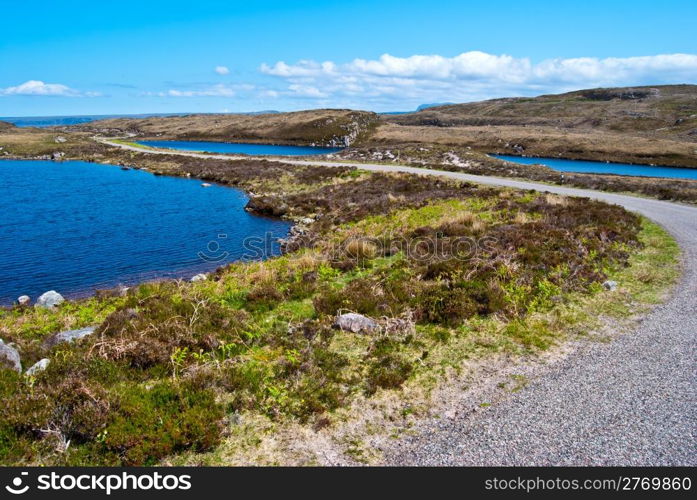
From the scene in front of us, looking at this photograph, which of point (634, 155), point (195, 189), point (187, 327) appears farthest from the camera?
point (634, 155)

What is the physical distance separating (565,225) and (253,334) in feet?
53.2

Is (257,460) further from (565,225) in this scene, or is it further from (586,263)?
(565,225)

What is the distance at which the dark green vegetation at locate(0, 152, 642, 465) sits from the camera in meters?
6.93

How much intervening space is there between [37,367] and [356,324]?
7.12 metres

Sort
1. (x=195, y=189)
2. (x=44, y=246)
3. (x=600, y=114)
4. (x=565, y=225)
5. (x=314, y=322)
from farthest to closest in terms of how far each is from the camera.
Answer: (x=600, y=114) < (x=195, y=189) < (x=44, y=246) < (x=565, y=225) < (x=314, y=322)

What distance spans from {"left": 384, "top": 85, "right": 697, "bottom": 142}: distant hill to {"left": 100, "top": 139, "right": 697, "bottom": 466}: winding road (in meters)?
114

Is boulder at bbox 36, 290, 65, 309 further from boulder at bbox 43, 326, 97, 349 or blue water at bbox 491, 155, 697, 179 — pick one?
blue water at bbox 491, 155, 697, 179

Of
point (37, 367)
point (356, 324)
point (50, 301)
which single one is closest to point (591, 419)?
point (356, 324)

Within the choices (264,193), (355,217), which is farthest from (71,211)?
(355,217)

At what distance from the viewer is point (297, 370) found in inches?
351

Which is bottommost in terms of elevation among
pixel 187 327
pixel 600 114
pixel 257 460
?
pixel 257 460

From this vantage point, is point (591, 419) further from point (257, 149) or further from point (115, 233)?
point (257, 149)

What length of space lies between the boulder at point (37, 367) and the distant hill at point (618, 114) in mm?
122929

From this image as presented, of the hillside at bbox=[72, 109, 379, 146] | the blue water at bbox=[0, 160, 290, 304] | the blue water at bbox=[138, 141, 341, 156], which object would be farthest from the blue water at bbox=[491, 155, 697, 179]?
the blue water at bbox=[0, 160, 290, 304]
